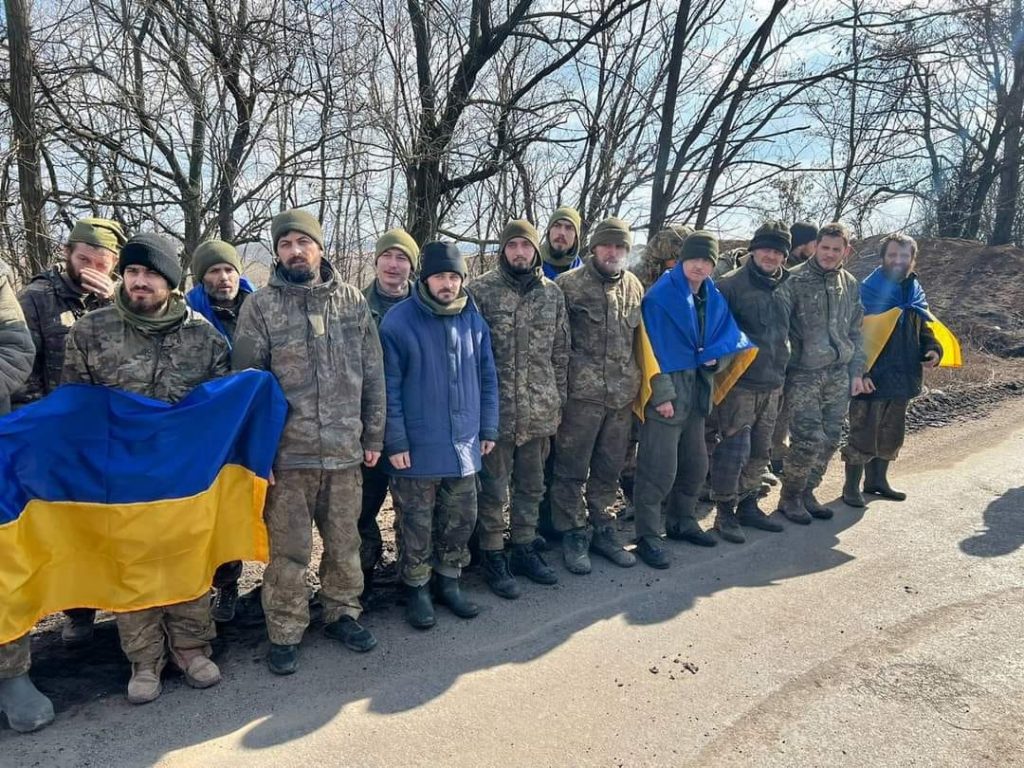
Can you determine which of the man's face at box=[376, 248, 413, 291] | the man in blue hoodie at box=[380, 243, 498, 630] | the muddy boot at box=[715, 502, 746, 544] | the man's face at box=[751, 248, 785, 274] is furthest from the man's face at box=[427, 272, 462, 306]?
the muddy boot at box=[715, 502, 746, 544]

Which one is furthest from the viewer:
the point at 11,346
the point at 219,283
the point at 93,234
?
the point at 219,283

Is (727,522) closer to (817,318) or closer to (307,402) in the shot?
(817,318)

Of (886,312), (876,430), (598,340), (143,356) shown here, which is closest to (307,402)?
(143,356)

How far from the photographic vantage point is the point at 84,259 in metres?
3.51

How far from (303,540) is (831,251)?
4.65m

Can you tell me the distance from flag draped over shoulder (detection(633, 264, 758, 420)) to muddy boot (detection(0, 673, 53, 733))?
3740 mm

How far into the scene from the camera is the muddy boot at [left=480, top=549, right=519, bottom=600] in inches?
161

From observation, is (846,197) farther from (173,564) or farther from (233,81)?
(173,564)

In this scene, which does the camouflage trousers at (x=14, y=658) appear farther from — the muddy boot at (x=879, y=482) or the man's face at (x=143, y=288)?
the muddy boot at (x=879, y=482)

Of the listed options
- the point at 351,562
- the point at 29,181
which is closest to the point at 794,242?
the point at 351,562

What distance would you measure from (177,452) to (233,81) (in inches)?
228

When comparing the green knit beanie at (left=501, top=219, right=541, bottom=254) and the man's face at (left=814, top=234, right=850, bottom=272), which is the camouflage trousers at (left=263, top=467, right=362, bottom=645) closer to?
the green knit beanie at (left=501, top=219, right=541, bottom=254)

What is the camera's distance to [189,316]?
10.6 ft

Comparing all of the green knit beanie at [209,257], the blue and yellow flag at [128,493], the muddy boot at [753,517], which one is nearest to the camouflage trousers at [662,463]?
the muddy boot at [753,517]
